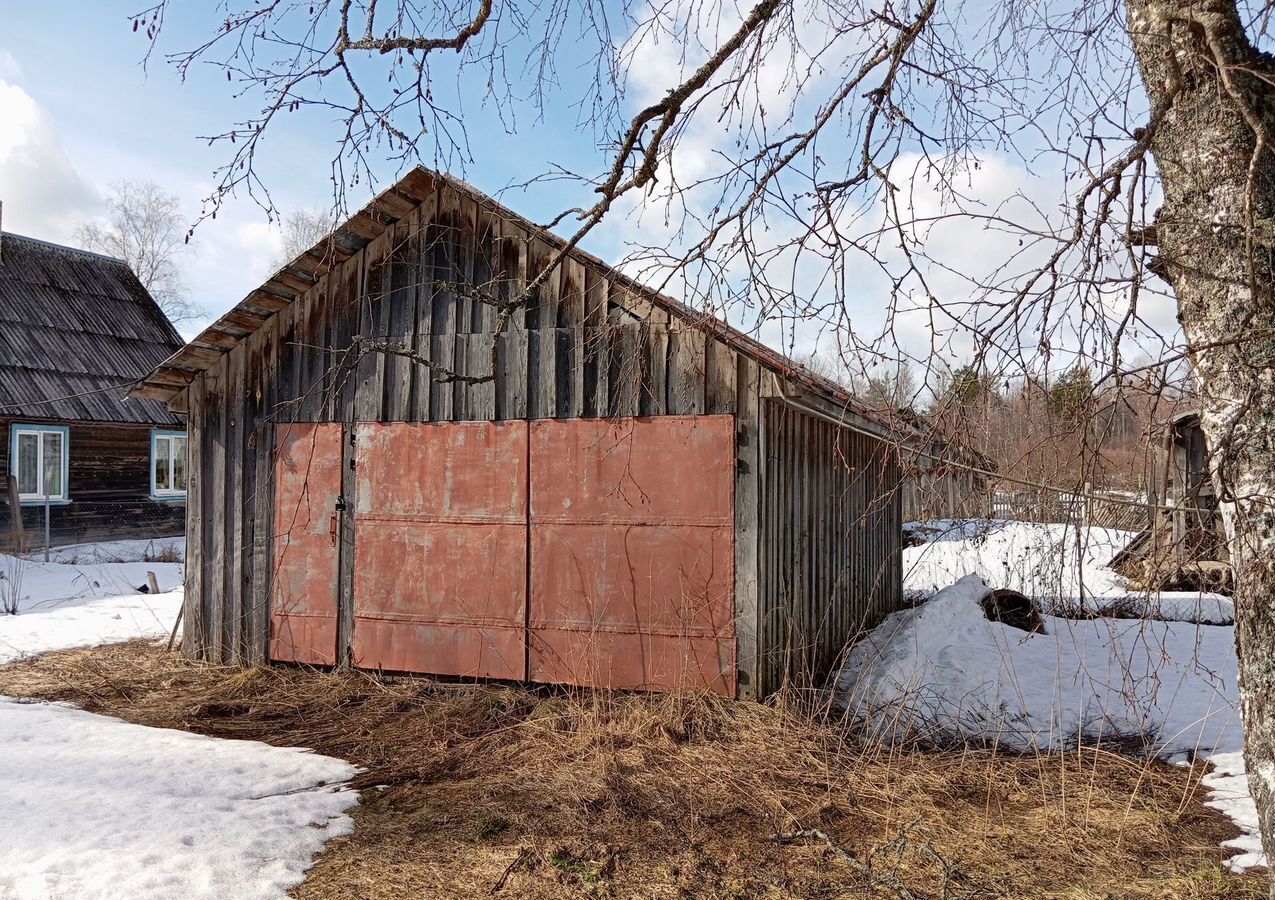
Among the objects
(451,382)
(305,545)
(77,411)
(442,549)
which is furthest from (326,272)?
(77,411)

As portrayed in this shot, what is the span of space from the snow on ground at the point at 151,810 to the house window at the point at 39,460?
1196 centimetres

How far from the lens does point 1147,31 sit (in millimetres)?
3484

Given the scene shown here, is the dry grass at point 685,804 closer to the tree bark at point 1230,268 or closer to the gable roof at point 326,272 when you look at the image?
the tree bark at point 1230,268

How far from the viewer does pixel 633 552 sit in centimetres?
686

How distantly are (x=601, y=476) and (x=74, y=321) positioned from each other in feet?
57.6

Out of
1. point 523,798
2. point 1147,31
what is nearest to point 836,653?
point 523,798

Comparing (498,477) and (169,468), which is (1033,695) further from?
(169,468)

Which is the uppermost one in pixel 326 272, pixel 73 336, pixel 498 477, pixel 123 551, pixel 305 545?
pixel 73 336

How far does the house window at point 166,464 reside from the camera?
63.1 ft

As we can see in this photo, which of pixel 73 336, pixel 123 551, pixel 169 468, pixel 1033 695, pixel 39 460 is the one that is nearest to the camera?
pixel 1033 695

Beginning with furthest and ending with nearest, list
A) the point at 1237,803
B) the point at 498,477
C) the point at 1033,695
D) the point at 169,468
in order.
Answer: the point at 169,468 < the point at 1033,695 < the point at 498,477 < the point at 1237,803

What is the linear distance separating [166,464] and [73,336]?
3.36 m

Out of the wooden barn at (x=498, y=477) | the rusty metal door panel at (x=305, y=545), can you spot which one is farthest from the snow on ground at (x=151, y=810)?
the wooden barn at (x=498, y=477)

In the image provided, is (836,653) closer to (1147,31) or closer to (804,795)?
(804,795)
